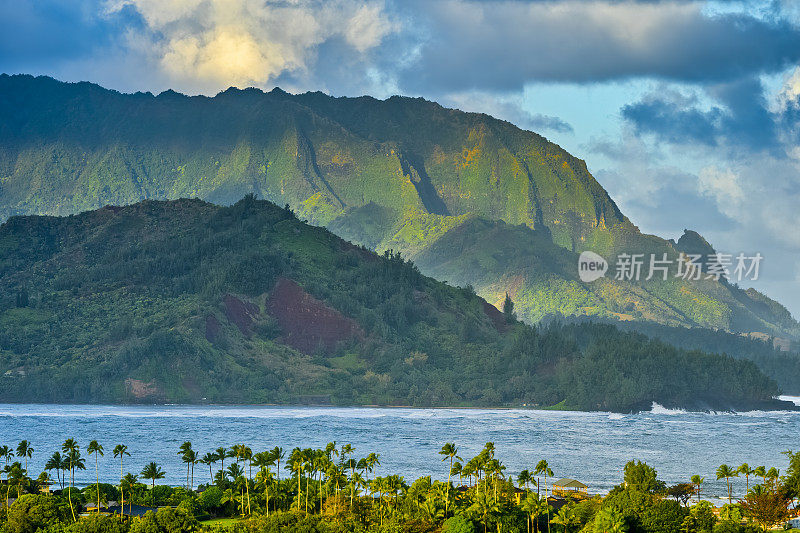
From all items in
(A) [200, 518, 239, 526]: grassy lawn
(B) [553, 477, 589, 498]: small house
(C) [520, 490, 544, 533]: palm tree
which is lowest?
(A) [200, 518, 239, 526]: grassy lawn

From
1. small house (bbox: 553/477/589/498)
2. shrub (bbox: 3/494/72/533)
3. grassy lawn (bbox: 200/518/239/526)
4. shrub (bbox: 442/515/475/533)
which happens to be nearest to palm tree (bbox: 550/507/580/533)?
shrub (bbox: 442/515/475/533)

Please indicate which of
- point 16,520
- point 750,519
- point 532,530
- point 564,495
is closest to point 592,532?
point 532,530

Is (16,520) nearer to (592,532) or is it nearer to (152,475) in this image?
(152,475)

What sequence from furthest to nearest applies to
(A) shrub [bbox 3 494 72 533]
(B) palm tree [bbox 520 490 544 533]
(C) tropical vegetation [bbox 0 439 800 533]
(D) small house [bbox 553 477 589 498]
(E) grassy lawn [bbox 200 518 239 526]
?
(D) small house [bbox 553 477 589 498], (E) grassy lawn [bbox 200 518 239 526], (B) palm tree [bbox 520 490 544 533], (C) tropical vegetation [bbox 0 439 800 533], (A) shrub [bbox 3 494 72 533]

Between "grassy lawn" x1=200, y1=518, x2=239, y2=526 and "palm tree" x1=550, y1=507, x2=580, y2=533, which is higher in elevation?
"palm tree" x1=550, y1=507, x2=580, y2=533

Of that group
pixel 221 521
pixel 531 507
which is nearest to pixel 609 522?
pixel 531 507

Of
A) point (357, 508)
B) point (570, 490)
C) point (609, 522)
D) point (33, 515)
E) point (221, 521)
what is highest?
point (609, 522)

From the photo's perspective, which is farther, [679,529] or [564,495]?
[564,495]

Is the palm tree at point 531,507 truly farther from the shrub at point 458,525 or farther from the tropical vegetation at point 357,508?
the shrub at point 458,525

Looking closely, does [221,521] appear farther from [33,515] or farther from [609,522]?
[609,522]

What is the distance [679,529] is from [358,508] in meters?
39.4

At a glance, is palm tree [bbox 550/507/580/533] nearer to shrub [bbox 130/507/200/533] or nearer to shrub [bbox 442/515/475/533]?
shrub [bbox 442/515/475/533]

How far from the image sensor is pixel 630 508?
14788cm

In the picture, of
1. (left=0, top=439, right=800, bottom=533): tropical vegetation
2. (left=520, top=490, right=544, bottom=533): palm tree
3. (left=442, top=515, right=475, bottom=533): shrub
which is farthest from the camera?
(left=520, top=490, right=544, bottom=533): palm tree
